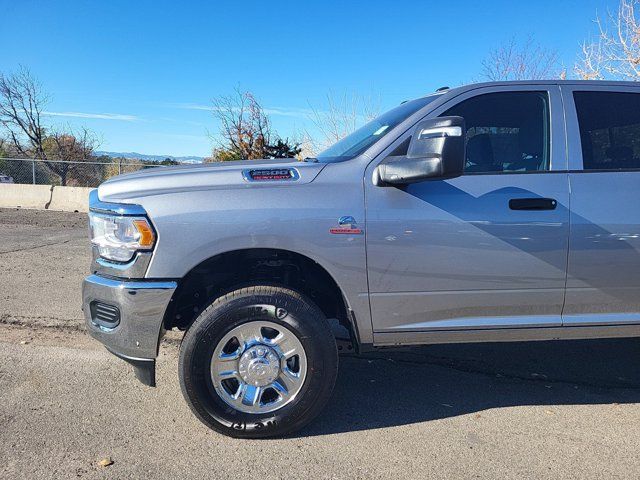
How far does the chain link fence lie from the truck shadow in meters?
15.7

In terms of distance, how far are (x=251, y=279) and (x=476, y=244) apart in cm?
137

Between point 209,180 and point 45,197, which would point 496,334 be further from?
point 45,197

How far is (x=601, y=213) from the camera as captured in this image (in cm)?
302

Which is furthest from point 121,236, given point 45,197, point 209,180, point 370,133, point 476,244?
point 45,197

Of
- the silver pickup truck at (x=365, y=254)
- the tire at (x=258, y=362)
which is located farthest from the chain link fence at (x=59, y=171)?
the tire at (x=258, y=362)

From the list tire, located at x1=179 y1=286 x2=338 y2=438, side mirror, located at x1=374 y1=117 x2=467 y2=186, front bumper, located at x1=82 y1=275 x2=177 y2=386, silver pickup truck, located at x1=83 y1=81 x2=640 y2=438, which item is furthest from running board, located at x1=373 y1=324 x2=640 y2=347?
front bumper, located at x1=82 y1=275 x2=177 y2=386

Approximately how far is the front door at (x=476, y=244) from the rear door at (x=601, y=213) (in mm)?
Result: 87

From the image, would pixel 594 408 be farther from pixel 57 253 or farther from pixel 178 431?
pixel 57 253

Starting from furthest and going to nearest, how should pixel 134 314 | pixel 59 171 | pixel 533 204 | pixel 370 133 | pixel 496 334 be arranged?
pixel 59 171
pixel 370 133
pixel 496 334
pixel 533 204
pixel 134 314

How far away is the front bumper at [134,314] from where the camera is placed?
2820 mm

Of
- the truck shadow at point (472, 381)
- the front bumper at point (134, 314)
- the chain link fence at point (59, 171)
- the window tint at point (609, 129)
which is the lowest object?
the truck shadow at point (472, 381)

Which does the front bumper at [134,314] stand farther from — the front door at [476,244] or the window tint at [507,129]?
the window tint at [507,129]

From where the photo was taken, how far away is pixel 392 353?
4398 mm

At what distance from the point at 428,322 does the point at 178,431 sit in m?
1.64
